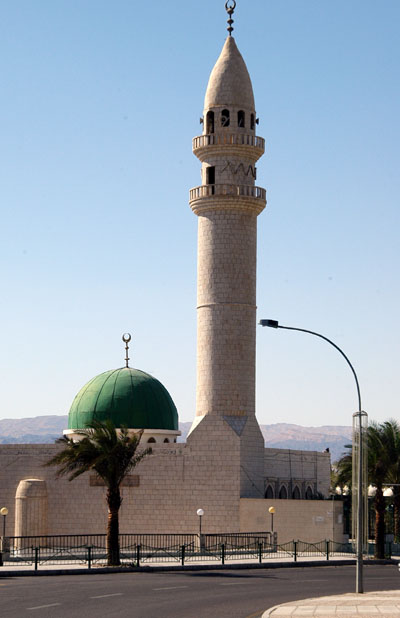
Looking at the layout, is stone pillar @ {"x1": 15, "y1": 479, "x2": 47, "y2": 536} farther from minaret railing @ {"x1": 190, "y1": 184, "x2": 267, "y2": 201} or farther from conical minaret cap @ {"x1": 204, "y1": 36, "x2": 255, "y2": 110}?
conical minaret cap @ {"x1": 204, "y1": 36, "x2": 255, "y2": 110}

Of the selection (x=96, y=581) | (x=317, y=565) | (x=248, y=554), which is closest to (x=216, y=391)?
(x=248, y=554)

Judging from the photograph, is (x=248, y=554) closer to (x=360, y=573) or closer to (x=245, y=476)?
(x=245, y=476)

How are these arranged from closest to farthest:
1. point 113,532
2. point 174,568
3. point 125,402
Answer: point 174,568 < point 113,532 < point 125,402

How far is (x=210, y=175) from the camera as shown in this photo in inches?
2119

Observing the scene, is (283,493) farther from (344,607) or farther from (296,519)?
(344,607)

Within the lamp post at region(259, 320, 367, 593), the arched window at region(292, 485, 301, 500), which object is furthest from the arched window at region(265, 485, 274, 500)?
the lamp post at region(259, 320, 367, 593)

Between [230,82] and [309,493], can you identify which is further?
[309,493]

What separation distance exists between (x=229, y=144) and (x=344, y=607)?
32899 millimetres

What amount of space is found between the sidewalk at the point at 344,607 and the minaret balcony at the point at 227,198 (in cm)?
2849

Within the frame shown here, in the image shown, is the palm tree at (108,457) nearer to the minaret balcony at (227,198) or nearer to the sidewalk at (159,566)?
the sidewalk at (159,566)

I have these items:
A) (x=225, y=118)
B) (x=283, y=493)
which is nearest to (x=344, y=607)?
(x=283, y=493)

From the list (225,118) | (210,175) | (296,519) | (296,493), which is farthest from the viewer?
(296,493)

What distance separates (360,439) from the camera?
2750 centimetres

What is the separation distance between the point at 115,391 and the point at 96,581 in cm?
2145
